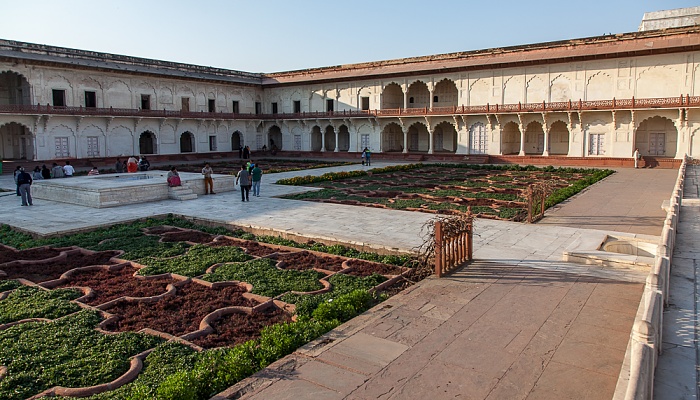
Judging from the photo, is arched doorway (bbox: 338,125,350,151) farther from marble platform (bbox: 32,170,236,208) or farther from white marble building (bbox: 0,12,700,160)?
marble platform (bbox: 32,170,236,208)

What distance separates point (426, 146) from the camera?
37.3 metres

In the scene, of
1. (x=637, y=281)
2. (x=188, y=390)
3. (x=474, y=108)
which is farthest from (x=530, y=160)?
(x=188, y=390)

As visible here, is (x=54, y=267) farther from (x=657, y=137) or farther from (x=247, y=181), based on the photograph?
(x=657, y=137)

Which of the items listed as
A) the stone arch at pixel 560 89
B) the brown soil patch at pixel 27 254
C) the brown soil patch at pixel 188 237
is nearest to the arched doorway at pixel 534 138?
the stone arch at pixel 560 89

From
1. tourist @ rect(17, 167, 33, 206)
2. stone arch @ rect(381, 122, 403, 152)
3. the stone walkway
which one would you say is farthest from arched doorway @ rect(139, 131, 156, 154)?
the stone walkway

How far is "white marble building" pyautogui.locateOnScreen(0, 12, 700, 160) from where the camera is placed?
2628cm

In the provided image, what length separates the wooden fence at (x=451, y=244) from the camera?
6453 millimetres

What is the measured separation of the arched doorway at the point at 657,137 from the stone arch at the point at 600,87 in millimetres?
2401

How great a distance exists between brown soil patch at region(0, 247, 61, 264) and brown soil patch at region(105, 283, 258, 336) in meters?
3.27

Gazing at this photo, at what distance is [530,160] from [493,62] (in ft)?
21.2

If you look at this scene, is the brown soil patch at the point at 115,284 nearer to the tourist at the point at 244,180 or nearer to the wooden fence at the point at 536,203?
the tourist at the point at 244,180

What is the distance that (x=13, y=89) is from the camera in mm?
28188

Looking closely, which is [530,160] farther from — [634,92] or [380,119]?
[380,119]

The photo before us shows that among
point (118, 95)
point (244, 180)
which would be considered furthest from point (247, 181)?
point (118, 95)
